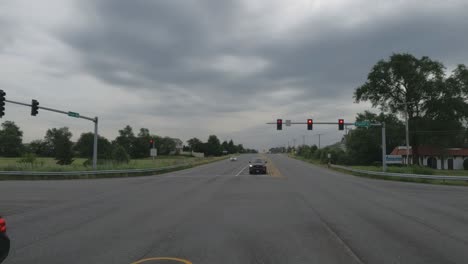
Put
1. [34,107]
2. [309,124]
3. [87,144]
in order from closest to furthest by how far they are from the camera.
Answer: [34,107], [309,124], [87,144]

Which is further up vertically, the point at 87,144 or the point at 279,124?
the point at 87,144

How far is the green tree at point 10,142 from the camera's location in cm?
14112

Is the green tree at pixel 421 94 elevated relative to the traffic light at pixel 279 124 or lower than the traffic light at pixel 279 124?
elevated

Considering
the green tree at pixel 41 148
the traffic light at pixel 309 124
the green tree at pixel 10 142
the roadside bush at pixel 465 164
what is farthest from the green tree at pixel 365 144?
the green tree at pixel 41 148

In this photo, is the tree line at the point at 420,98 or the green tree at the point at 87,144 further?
the green tree at the point at 87,144

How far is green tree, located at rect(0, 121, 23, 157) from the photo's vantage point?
14112 cm

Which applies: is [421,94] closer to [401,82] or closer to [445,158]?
[401,82]

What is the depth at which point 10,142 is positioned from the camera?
466 ft

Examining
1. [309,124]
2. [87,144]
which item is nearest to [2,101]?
[309,124]

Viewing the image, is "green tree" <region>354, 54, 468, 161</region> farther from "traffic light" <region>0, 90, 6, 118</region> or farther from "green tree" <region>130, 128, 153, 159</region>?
"green tree" <region>130, 128, 153, 159</region>

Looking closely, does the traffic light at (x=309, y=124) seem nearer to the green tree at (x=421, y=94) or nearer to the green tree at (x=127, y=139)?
the green tree at (x=421, y=94)

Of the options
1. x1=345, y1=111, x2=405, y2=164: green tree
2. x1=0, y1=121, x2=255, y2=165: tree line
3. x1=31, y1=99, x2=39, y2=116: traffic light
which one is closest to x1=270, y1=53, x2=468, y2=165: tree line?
x1=345, y1=111, x2=405, y2=164: green tree

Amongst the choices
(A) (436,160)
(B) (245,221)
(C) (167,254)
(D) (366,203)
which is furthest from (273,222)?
(A) (436,160)

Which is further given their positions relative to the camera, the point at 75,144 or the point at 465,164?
the point at 75,144
